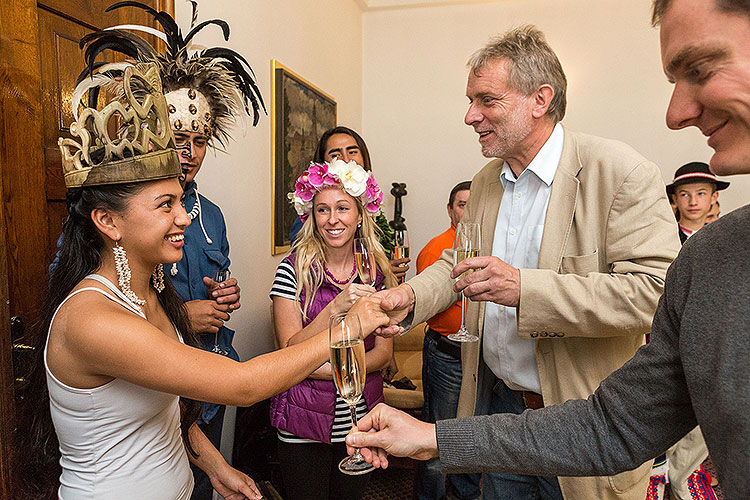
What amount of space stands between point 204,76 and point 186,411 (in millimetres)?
1224

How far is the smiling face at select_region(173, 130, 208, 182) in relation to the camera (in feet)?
6.60

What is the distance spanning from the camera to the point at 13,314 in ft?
5.46

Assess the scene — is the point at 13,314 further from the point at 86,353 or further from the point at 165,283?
the point at 86,353

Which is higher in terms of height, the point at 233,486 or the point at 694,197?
the point at 694,197

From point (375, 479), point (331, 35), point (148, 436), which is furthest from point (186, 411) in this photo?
point (331, 35)

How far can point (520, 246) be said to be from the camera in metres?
1.90

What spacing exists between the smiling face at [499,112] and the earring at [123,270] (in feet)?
3.92

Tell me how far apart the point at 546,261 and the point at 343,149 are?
1.73 metres

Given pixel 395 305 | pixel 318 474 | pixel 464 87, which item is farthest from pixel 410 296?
pixel 464 87

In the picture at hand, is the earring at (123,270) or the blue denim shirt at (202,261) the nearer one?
the earring at (123,270)

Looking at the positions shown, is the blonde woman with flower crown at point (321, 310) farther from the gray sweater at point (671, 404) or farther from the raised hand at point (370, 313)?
the gray sweater at point (671, 404)

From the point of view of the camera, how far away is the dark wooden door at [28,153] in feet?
5.18

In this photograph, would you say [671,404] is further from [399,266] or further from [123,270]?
[399,266]

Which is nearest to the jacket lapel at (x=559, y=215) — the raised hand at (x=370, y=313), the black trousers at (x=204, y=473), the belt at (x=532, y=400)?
the belt at (x=532, y=400)
